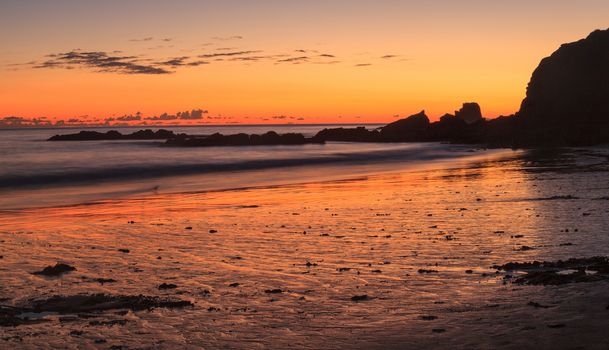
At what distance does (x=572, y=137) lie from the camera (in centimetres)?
8081

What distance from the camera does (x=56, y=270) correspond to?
1254cm

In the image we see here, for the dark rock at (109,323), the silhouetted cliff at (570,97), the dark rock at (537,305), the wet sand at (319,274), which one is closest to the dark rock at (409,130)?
the silhouetted cliff at (570,97)

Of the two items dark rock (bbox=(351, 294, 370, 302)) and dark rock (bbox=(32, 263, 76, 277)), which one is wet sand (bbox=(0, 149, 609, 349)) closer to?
dark rock (bbox=(351, 294, 370, 302))

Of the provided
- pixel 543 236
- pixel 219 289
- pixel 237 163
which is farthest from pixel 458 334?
pixel 237 163

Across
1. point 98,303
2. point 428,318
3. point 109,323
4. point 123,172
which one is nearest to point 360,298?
point 428,318

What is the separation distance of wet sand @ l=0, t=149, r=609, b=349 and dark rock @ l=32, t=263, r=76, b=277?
0.70 ft

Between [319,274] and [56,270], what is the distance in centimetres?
541

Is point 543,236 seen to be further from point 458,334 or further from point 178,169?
point 178,169

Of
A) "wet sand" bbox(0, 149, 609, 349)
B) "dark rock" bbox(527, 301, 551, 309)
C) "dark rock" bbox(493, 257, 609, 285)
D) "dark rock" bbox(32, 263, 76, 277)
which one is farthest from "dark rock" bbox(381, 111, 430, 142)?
"dark rock" bbox(527, 301, 551, 309)

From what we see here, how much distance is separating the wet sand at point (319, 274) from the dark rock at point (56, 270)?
0.21 meters

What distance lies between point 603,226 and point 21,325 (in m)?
14.1

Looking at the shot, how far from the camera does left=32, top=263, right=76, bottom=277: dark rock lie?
12367mm

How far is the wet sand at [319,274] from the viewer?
8305 mm

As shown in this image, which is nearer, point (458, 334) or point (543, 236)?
point (458, 334)
